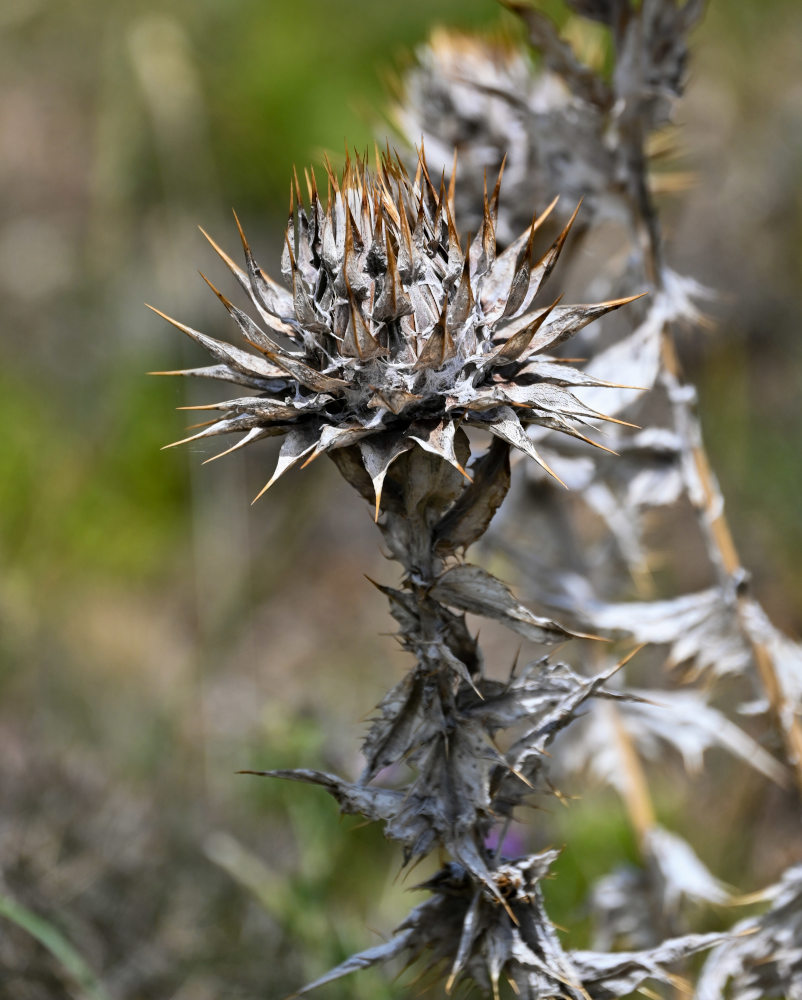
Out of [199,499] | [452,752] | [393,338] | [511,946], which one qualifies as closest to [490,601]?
[452,752]

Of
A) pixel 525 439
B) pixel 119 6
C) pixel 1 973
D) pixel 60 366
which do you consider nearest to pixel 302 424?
pixel 525 439

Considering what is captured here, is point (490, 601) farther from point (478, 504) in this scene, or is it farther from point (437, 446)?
point (437, 446)

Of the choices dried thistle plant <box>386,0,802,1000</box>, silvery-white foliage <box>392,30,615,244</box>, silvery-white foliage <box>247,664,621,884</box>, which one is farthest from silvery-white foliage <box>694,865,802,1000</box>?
silvery-white foliage <box>392,30,615,244</box>

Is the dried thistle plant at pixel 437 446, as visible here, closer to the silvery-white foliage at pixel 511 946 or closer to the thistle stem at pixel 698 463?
the silvery-white foliage at pixel 511 946

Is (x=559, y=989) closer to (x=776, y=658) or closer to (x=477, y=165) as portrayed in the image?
(x=776, y=658)

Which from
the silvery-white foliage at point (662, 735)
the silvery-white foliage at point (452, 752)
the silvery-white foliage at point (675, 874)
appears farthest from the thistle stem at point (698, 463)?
the silvery-white foliage at point (452, 752)

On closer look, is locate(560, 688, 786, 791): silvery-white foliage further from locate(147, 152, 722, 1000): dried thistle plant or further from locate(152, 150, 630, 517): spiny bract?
locate(152, 150, 630, 517): spiny bract
